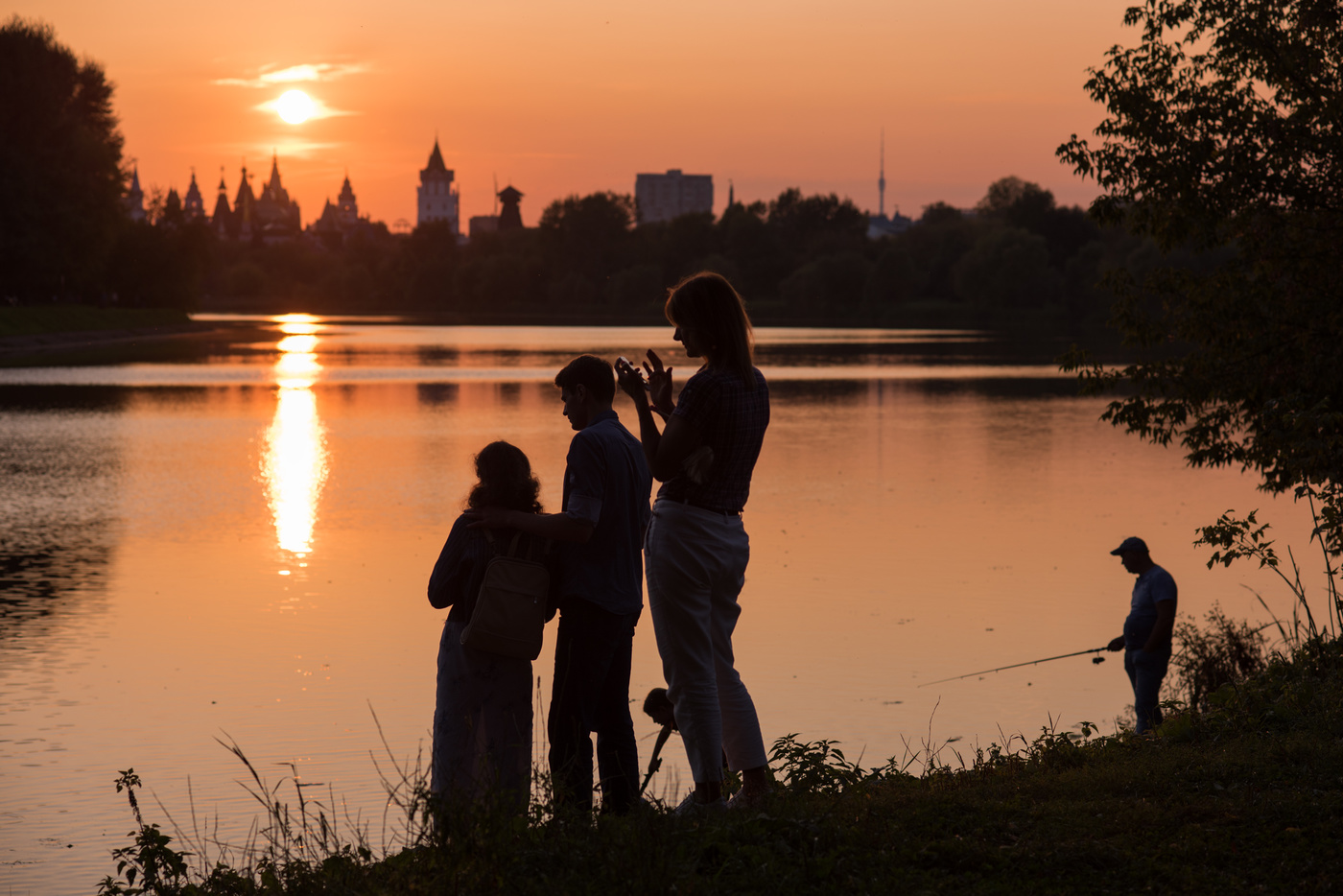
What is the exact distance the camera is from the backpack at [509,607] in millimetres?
4719

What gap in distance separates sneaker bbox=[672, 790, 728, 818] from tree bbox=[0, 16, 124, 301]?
2628 inches

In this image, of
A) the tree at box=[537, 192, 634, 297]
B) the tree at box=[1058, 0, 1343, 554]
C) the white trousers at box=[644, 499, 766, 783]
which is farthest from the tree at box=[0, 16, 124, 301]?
the tree at box=[537, 192, 634, 297]

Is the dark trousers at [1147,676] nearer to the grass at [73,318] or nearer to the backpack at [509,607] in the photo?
the backpack at [509,607]

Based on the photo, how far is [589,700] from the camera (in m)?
4.84

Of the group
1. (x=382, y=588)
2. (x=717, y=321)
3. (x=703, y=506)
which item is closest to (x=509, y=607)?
(x=703, y=506)

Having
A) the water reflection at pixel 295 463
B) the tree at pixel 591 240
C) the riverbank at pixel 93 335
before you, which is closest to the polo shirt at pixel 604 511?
the water reflection at pixel 295 463

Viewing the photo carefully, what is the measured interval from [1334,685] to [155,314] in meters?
88.0

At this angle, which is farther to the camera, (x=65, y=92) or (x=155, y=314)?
(x=155, y=314)

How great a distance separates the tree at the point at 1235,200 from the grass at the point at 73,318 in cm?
5881

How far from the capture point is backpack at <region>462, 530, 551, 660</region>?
186 inches

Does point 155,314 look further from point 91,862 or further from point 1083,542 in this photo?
point 91,862

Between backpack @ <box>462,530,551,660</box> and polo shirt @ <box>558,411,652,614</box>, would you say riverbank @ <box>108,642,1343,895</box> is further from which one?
polo shirt @ <box>558,411,652,614</box>

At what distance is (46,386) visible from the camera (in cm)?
3712

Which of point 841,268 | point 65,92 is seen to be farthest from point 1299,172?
point 841,268
